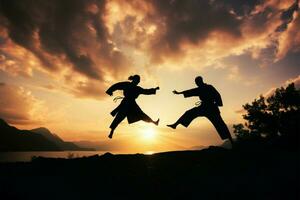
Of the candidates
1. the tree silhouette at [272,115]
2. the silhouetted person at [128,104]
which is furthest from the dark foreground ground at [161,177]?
the tree silhouette at [272,115]

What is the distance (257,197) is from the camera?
171 inches

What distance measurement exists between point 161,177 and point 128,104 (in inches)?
176

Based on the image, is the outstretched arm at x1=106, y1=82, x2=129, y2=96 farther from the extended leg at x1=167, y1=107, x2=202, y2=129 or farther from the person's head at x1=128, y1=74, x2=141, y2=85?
the extended leg at x1=167, y1=107, x2=202, y2=129

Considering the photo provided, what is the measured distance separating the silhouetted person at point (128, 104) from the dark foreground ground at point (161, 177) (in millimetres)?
2347

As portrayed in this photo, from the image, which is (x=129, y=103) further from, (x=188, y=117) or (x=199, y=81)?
(x=199, y=81)

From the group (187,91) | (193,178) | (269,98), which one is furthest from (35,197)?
(269,98)

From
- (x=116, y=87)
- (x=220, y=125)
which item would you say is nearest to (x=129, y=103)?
(x=116, y=87)

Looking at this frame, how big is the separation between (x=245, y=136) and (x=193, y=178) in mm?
33397

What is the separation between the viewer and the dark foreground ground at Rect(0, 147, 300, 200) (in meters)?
4.70

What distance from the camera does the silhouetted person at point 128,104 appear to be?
31.4ft

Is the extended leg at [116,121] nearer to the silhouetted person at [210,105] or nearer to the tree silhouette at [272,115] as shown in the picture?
the silhouetted person at [210,105]

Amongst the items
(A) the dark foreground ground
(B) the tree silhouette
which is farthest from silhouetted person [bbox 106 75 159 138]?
(B) the tree silhouette

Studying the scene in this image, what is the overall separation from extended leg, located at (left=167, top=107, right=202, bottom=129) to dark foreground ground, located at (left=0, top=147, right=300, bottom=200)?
1.96 metres

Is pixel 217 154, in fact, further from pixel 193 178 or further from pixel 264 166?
pixel 193 178
